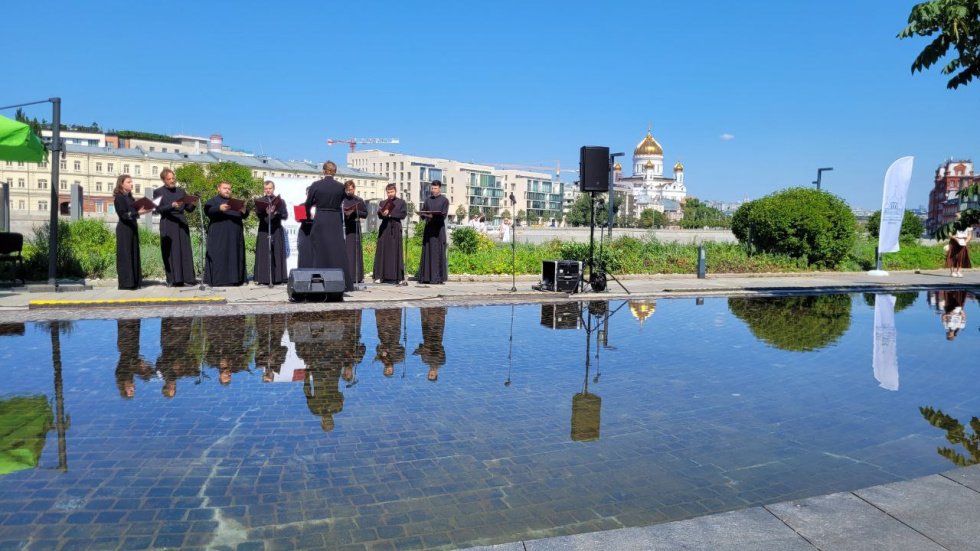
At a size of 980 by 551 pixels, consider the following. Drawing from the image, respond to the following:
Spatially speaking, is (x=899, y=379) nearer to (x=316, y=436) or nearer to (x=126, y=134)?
(x=316, y=436)

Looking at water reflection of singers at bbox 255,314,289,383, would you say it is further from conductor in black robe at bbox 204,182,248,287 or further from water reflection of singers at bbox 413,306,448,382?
conductor in black robe at bbox 204,182,248,287

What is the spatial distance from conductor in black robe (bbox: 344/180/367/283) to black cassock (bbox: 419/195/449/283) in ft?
4.57

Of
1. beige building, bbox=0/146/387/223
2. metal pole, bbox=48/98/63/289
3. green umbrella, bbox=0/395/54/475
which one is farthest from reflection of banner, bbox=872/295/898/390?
beige building, bbox=0/146/387/223

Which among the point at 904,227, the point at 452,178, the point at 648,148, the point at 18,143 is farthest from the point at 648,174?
the point at 18,143

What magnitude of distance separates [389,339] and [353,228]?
6443 mm

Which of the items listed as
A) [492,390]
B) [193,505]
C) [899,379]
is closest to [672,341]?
[899,379]

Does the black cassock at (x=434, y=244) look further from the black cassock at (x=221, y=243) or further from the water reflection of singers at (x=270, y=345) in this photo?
the water reflection of singers at (x=270, y=345)

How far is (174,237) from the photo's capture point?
45.2 feet

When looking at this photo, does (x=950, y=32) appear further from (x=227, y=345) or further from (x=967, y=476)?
(x=227, y=345)

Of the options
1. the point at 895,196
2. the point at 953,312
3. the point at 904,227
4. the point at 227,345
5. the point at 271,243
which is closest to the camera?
the point at 227,345

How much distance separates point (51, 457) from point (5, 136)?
30.4 feet

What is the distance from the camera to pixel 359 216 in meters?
15.1

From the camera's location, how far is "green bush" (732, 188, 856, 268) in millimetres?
23156

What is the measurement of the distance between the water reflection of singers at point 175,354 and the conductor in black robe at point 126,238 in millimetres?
3629
